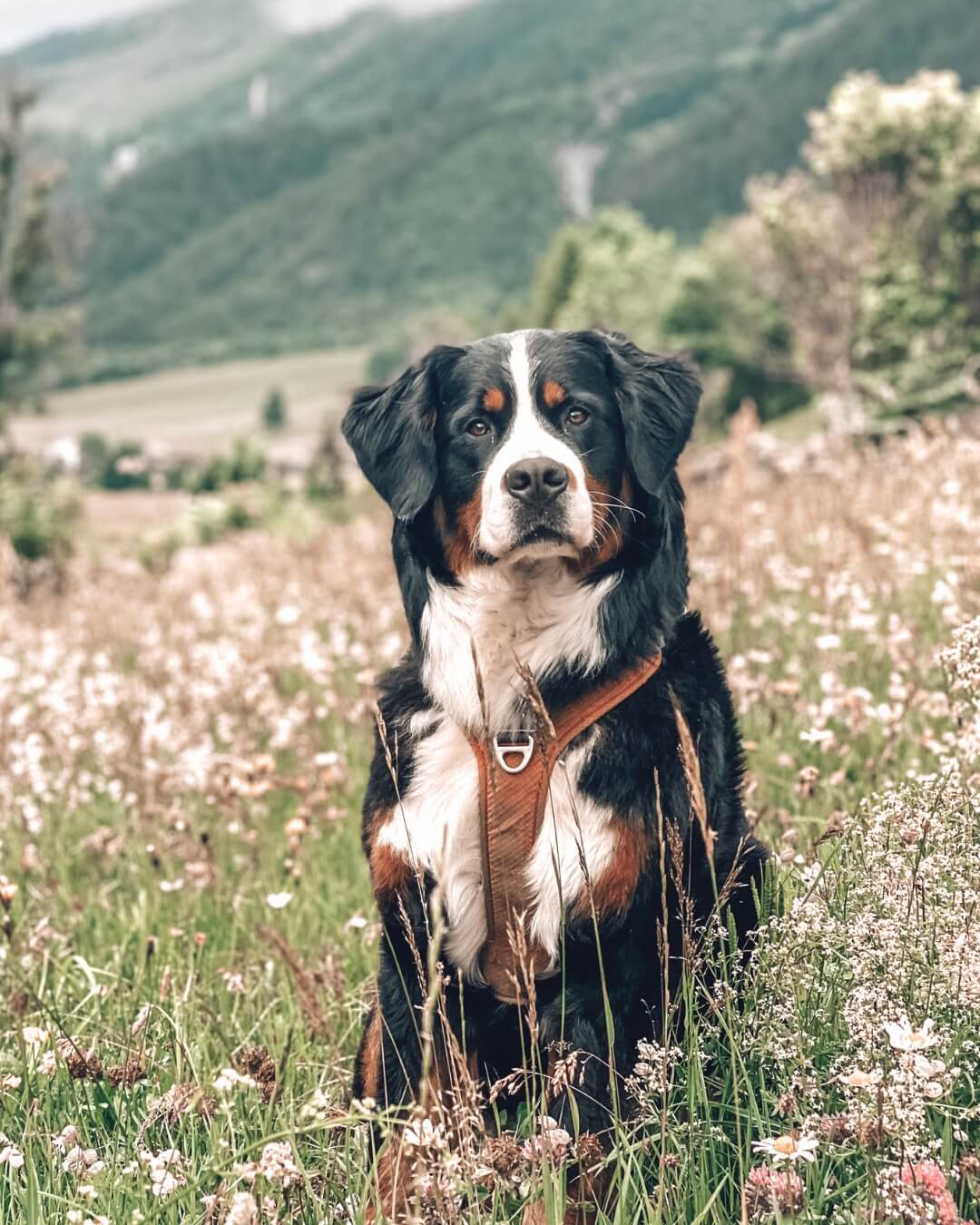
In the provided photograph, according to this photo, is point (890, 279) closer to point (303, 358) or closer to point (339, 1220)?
point (339, 1220)

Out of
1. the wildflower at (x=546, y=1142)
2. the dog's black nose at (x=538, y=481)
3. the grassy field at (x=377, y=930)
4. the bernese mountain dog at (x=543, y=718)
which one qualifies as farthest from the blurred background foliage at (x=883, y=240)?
the wildflower at (x=546, y=1142)

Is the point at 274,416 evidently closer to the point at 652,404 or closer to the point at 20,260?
the point at 20,260

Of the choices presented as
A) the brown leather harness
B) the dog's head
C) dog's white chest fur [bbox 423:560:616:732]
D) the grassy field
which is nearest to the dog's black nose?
the dog's head

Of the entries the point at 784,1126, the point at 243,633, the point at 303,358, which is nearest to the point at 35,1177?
the point at 784,1126

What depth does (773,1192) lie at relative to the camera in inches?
68.8

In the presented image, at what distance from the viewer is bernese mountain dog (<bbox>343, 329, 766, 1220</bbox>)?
2.40 meters

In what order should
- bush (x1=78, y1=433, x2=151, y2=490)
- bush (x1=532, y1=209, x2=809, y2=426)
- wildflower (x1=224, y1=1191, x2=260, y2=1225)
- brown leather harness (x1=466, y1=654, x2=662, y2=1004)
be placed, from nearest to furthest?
1. wildflower (x1=224, y1=1191, x2=260, y2=1225)
2. brown leather harness (x1=466, y1=654, x2=662, y2=1004)
3. bush (x1=78, y1=433, x2=151, y2=490)
4. bush (x1=532, y1=209, x2=809, y2=426)

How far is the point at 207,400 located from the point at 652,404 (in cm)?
14020

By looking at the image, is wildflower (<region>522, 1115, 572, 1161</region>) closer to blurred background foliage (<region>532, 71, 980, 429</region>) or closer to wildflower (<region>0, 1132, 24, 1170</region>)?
wildflower (<region>0, 1132, 24, 1170</region>)

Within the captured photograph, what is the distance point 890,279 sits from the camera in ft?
76.0

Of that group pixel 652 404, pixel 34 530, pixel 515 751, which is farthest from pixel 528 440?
pixel 34 530

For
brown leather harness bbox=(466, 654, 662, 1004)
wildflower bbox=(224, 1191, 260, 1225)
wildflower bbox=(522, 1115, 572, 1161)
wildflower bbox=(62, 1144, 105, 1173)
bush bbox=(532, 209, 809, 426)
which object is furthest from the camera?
bush bbox=(532, 209, 809, 426)

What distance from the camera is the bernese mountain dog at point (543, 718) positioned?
7.87 ft

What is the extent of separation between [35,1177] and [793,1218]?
4.14 ft
